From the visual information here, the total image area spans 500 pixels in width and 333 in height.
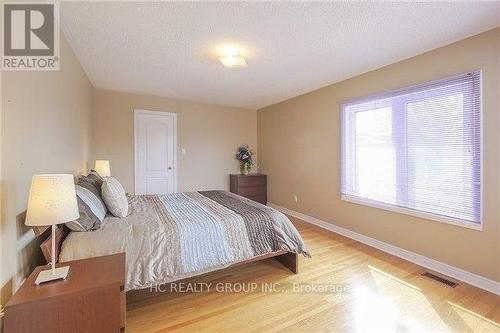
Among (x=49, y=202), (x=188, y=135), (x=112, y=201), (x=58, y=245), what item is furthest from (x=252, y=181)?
(x=49, y=202)

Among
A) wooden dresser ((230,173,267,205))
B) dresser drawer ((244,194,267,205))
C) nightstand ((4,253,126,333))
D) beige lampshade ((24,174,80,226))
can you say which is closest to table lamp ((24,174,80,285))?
beige lampshade ((24,174,80,226))

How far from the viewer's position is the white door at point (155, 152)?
4.38 meters

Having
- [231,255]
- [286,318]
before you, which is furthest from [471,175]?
[231,255]

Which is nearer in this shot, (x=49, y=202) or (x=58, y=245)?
(x=49, y=202)

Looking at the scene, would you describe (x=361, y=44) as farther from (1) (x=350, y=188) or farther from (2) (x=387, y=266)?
(2) (x=387, y=266)

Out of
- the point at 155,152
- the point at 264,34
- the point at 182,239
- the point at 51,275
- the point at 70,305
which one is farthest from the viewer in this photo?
the point at 155,152

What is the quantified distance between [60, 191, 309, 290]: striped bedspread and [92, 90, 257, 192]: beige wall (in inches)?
83.4

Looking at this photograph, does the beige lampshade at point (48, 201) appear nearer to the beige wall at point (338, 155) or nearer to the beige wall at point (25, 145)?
the beige wall at point (25, 145)

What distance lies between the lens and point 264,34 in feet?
7.14

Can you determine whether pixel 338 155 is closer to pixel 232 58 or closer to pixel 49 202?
pixel 232 58

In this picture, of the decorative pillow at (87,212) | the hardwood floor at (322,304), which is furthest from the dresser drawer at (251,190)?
the decorative pillow at (87,212)

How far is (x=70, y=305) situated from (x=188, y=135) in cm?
396

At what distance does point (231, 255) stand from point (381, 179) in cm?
220

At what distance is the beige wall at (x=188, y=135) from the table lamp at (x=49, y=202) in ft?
10.8
